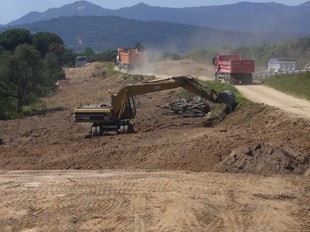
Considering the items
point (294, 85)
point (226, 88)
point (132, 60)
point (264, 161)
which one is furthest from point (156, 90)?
point (132, 60)

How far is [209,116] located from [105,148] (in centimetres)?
868

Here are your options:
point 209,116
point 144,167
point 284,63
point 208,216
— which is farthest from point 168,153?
point 284,63

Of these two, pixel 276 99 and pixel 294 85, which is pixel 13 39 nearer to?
pixel 294 85

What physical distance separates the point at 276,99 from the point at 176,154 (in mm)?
13429

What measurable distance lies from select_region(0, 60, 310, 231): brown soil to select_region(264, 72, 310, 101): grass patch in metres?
5.68

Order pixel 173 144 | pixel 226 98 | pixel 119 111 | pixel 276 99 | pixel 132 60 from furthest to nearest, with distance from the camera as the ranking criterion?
pixel 132 60
pixel 276 99
pixel 226 98
pixel 119 111
pixel 173 144

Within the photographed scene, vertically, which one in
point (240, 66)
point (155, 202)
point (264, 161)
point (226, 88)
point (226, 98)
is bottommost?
point (155, 202)

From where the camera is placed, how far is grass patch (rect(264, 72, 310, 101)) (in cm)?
3444

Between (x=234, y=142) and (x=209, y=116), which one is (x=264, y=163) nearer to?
(x=234, y=142)

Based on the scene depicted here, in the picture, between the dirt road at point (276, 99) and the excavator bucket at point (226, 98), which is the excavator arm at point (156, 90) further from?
Result: the dirt road at point (276, 99)

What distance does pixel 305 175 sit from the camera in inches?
711

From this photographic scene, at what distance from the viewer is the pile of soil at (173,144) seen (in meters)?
19.2

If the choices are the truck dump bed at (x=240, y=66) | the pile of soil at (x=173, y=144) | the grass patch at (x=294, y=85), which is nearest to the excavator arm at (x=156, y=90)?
the pile of soil at (x=173, y=144)

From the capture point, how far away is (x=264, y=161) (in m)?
18.7
